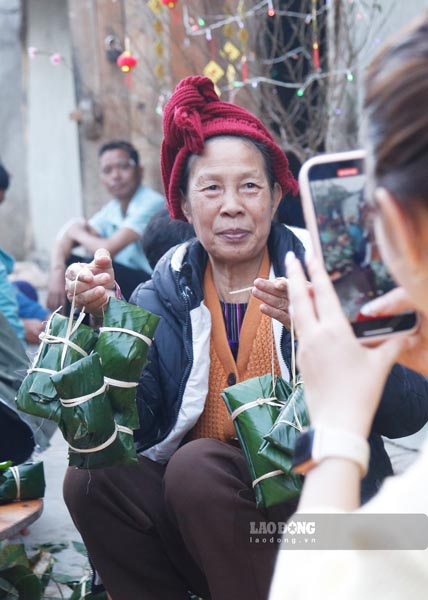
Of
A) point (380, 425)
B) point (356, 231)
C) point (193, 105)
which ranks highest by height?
point (193, 105)

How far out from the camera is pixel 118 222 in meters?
6.32

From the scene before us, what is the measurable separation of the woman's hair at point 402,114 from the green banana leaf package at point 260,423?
1.12 meters

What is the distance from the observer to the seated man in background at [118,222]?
6008mm

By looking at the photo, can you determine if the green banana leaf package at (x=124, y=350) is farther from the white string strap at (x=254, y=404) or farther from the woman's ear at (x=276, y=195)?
the woman's ear at (x=276, y=195)

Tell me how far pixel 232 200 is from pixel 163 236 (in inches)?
44.5

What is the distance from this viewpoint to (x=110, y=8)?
6.54 meters

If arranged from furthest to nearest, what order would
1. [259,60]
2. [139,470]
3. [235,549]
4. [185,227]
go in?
1. [259,60]
2. [185,227]
3. [139,470]
4. [235,549]

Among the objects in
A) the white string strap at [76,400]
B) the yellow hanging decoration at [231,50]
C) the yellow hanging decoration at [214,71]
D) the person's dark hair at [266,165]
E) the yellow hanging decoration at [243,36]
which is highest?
the yellow hanging decoration at [243,36]

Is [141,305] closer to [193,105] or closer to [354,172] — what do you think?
[193,105]

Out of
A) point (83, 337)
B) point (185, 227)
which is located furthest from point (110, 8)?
point (83, 337)

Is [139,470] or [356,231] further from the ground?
[356,231]

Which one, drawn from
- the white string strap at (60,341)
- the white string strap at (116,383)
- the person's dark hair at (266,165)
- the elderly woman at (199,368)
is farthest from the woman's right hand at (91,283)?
the person's dark hair at (266,165)

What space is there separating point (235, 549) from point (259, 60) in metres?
3.85

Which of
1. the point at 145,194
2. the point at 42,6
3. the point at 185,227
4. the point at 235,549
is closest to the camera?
the point at 235,549
